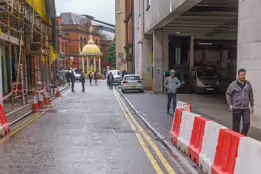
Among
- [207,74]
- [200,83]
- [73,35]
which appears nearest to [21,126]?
[200,83]

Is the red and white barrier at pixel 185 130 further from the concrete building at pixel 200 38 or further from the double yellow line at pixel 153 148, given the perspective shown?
the concrete building at pixel 200 38

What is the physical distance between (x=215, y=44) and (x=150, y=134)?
21373 millimetres

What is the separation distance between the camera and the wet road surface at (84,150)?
5488mm

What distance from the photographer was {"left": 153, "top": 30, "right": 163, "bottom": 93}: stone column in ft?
71.1

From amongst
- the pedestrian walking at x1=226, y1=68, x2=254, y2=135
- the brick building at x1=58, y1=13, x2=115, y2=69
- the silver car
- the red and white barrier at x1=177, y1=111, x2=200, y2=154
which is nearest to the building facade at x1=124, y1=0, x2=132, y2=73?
the silver car

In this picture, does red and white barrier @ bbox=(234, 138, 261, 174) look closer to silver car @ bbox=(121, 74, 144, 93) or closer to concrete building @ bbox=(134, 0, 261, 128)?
concrete building @ bbox=(134, 0, 261, 128)

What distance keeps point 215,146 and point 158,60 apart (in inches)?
685

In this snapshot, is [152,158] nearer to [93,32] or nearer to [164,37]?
[164,37]

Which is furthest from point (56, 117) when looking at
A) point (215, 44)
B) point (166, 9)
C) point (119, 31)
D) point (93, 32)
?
point (93, 32)

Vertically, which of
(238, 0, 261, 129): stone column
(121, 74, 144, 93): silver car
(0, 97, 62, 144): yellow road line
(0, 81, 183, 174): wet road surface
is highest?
(238, 0, 261, 129): stone column

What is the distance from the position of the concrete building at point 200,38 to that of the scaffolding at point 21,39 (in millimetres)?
7456

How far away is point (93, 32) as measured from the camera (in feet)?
278

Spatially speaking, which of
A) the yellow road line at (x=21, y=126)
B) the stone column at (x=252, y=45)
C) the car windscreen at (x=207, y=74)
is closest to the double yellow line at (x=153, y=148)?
the stone column at (x=252, y=45)

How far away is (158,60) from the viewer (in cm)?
2192
